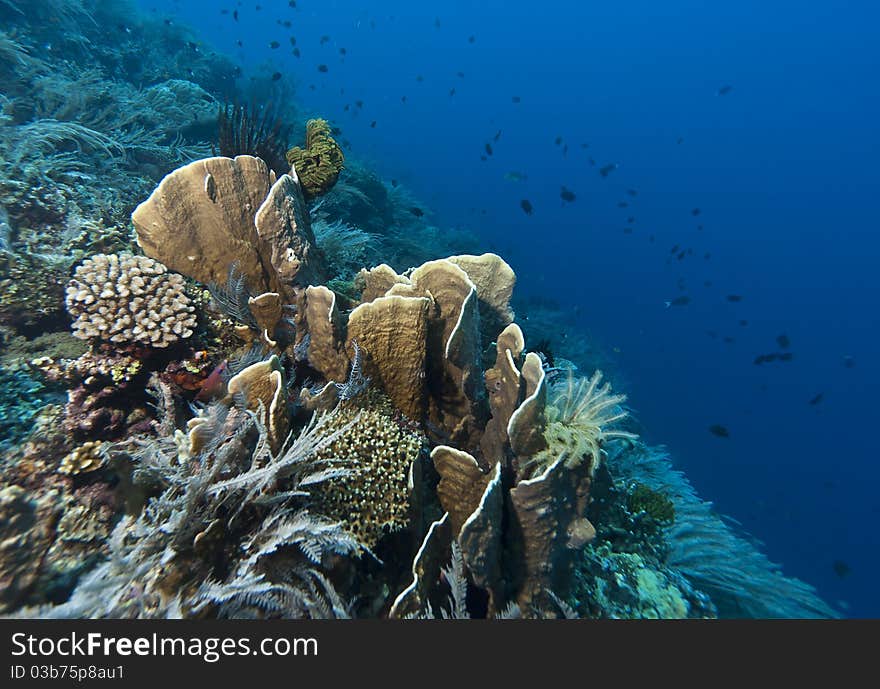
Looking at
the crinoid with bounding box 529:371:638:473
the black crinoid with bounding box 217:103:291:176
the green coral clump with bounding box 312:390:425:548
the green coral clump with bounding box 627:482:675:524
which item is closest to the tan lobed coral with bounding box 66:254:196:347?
the green coral clump with bounding box 312:390:425:548

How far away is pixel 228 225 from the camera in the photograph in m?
3.18

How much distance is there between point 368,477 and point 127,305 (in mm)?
2068

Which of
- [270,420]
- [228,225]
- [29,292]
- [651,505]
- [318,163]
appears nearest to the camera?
[270,420]

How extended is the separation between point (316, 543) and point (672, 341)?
77428mm

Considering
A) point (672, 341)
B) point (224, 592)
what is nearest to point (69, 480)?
point (224, 592)

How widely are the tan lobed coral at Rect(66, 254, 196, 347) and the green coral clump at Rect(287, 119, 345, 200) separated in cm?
153

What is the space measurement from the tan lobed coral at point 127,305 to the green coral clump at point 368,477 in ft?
4.45

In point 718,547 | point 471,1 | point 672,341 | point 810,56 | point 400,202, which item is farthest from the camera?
point 471,1

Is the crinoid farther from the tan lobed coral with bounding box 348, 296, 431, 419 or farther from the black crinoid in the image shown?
the black crinoid

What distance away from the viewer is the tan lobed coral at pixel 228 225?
119 inches

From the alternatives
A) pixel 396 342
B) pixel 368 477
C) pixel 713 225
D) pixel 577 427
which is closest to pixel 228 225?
pixel 396 342

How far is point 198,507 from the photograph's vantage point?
193cm

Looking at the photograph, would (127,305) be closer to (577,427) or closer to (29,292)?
(29,292)

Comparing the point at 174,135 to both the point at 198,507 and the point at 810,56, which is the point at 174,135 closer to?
the point at 198,507
